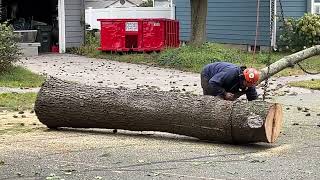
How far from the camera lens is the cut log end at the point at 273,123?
7941 millimetres

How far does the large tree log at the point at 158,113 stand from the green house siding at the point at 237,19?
48.3 feet

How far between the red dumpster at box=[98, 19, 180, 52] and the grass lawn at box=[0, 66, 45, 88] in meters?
→ 6.37

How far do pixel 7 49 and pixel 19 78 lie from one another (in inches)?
30.3

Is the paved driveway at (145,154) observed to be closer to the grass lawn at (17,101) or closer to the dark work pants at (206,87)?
the dark work pants at (206,87)

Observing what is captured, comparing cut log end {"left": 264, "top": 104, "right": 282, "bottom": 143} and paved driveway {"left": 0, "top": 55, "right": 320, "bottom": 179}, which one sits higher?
cut log end {"left": 264, "top": 104, "right": 282, "bottom": 143}

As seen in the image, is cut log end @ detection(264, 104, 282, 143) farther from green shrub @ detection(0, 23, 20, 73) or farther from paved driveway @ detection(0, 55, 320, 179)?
green shrub @ detection(0, 23, 20, 73)

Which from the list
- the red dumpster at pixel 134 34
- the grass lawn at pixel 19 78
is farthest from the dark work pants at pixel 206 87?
the red dumpster at pixel 134 34

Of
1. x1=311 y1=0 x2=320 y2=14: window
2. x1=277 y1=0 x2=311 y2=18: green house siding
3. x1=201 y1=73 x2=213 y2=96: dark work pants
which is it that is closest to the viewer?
x1=201 y1=73 x2=213 y2=96: dark work pants

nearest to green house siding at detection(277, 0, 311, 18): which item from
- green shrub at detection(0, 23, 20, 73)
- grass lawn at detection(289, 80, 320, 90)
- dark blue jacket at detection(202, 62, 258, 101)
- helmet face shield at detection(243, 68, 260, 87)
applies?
grass lawn at detection(289, 80, 320, 90)

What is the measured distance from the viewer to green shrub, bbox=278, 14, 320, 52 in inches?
836

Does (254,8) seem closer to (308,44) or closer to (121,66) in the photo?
(308,44)

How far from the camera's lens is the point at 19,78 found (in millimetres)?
15961

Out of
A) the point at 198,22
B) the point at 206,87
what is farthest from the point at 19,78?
the point at 206,87

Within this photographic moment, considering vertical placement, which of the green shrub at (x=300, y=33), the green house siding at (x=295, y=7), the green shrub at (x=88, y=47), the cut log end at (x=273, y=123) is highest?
the green house siding at (x=295, y=7)
